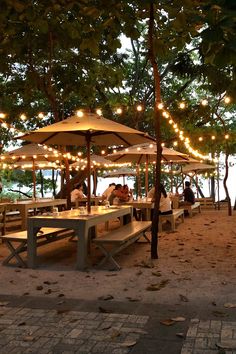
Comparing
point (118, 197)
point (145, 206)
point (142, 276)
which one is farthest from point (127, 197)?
point (142, 276)

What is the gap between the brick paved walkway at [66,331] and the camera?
11.0 feet

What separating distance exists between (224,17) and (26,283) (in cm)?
420

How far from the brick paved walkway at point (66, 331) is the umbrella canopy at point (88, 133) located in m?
3.41

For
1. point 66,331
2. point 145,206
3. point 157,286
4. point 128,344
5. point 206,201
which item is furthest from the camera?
point 206,201

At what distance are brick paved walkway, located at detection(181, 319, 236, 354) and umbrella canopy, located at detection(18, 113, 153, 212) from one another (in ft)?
12.7

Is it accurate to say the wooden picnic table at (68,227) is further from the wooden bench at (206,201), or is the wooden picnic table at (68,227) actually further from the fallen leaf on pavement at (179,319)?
the wooden bench at (206,201)

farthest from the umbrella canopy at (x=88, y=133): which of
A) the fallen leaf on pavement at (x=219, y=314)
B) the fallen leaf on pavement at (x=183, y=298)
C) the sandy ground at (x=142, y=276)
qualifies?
the fallen leaf on pavement at (x=219, y=314)

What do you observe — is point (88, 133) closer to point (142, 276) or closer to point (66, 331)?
point (142, 276)

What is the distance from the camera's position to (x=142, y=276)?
598cm

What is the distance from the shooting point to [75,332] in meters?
3.72

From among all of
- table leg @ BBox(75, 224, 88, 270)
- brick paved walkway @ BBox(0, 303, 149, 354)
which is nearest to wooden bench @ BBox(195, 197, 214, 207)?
table leg @ BBox(75, 224, 88, 270)

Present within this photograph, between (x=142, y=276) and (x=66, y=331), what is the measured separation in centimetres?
237

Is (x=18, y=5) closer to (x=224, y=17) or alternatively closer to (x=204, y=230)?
(x=224, y=17)

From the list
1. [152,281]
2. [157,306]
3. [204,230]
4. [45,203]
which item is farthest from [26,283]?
[45,203]
